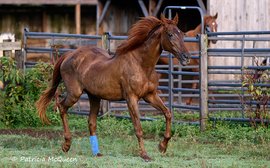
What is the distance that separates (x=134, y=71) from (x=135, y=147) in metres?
1.33

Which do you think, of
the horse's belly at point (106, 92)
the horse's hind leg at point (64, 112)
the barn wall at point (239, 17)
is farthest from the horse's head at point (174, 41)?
the barn wall at point (239, 17)

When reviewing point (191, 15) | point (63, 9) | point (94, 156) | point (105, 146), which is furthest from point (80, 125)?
point (63, 9)

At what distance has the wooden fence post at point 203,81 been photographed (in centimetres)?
1327

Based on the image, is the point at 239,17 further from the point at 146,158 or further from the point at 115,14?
the point at 146,158

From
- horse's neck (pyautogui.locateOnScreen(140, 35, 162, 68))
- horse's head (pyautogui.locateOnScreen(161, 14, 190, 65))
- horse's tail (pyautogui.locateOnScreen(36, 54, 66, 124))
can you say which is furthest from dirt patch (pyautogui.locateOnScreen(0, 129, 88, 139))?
horse's head (pyautogui.locateOnScreen(161, 14, 190, 65))

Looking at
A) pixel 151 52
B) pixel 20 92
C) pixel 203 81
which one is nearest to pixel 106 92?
pixel 151 52

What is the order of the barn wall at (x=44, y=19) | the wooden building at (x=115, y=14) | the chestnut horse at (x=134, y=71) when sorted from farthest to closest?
the barn wall at (x=44, y=19) < the wooden building at (x=115, y=14) < the chestnut horse at (x=134, y=71)

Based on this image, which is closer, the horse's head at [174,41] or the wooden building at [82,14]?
the horse's head at [174,41]

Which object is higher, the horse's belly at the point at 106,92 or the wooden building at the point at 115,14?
the wooden building at the point at 115,14

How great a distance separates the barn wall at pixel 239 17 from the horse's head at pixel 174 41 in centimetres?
1038

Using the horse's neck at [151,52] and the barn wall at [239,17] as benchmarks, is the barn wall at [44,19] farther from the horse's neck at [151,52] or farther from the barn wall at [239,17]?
the horse's neck at [151,52]

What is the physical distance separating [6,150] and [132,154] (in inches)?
75.1

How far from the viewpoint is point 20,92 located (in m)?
14.7

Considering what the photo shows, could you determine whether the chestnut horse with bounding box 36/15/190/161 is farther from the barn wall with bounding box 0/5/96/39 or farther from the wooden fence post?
the barn wall with bounding box 0/5/96/39
